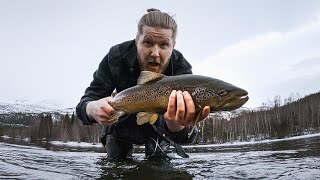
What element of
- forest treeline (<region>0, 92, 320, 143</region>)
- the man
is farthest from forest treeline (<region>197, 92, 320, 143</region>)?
the man

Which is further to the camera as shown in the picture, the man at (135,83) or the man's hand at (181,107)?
the man at (135,83)

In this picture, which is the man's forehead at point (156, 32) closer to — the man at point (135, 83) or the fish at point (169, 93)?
the man at point (135, 83)

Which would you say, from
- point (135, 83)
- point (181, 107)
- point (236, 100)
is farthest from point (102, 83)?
point (236, 100)

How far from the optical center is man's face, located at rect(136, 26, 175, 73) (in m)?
4.62

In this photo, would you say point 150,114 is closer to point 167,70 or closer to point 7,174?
point 167,70

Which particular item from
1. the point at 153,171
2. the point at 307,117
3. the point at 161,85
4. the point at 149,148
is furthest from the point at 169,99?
the point at 307,117

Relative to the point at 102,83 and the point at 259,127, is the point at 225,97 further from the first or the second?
the point at 259,127

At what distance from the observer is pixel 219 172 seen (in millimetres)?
5082

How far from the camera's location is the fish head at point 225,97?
334 centimetres

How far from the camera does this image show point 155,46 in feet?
15.3

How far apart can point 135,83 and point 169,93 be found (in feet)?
7.63

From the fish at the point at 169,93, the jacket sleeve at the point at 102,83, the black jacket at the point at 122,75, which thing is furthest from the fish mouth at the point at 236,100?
the jacket sleeve at the point at 102,83

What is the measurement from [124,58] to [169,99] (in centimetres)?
243

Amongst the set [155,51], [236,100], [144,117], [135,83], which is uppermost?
[155,51]
